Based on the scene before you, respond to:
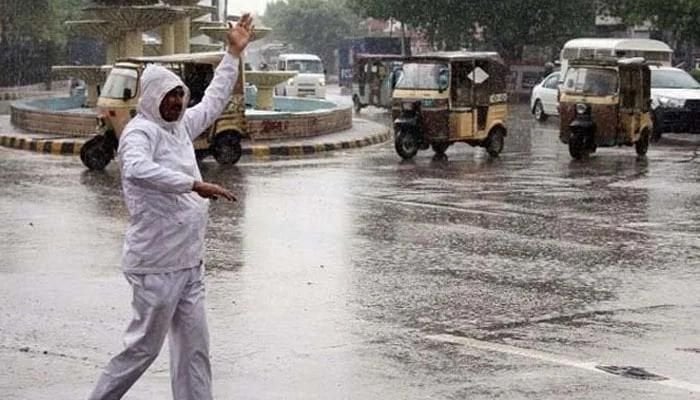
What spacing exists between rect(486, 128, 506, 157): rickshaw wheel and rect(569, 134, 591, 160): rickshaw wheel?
1.29 metres

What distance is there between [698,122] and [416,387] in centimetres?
2361

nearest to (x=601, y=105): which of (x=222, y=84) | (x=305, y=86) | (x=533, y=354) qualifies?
(x=533, y=354)

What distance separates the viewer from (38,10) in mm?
60562

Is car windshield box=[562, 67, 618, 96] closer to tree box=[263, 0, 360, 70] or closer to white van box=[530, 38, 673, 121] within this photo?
white van box=[530, 38, 673, 121]

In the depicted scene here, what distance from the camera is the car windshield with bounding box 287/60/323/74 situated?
51.6 meters

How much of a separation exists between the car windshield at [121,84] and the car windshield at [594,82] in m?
7.70

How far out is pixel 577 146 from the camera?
75.0 feet

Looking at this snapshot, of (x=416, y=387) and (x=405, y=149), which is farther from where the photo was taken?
(x=405, y=149)

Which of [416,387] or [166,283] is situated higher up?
[166,283]

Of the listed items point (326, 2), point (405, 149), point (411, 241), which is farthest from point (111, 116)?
point (326, 2)

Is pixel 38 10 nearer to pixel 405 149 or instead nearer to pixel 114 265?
pixel 405 149

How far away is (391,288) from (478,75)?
13.3 meters

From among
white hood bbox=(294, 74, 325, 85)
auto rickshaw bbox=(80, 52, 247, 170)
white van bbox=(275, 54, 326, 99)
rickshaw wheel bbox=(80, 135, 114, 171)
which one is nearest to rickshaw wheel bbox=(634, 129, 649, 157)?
auto rickshaw bbox=(80, 52, 247, 170)

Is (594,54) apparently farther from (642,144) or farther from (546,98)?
(642,144)
